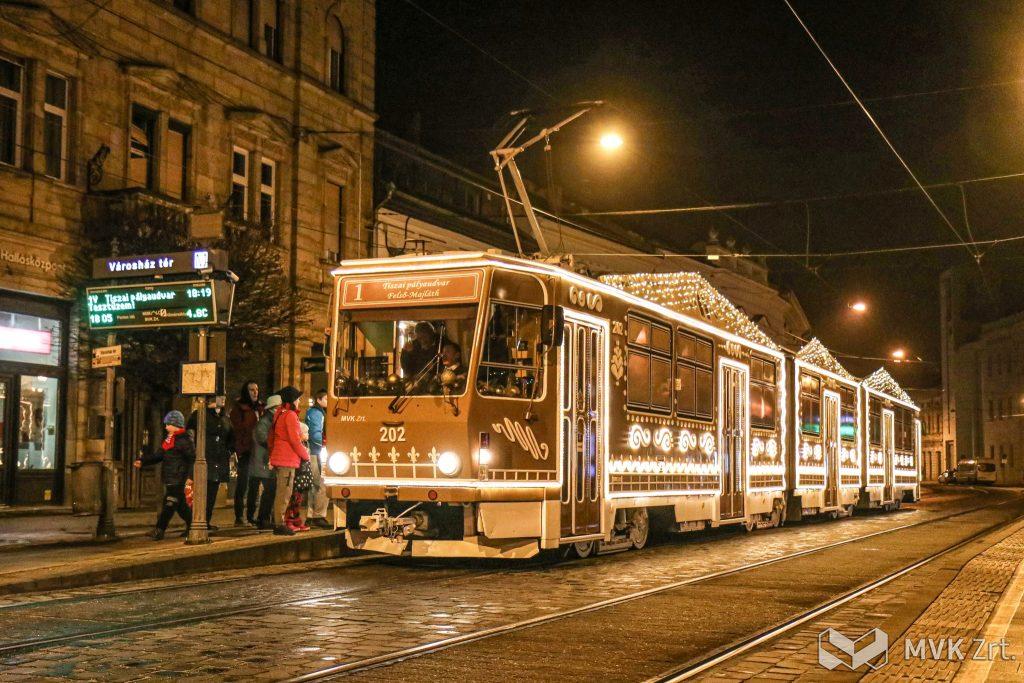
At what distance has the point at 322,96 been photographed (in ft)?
96.6

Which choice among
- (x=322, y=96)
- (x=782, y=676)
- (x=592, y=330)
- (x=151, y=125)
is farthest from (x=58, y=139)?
(x=782, y=676)

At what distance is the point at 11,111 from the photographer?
20953 mm

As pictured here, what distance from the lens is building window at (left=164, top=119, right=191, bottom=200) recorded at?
24672mm

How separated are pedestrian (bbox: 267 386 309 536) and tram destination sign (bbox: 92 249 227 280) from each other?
1.78 m

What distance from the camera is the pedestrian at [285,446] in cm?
1590

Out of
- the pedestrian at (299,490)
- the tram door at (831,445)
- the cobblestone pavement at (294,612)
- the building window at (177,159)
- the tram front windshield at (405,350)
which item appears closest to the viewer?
the cobblestone pavement at (294,612)

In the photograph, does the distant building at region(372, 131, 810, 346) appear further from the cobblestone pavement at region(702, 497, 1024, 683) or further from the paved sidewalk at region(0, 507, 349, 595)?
the cobblestone pavement at region(702, 497, 1024, 683)

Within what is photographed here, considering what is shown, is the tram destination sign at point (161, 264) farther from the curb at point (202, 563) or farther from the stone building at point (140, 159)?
the curb at point (202, 563)

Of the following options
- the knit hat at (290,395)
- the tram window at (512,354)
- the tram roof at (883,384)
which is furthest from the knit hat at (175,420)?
the tram roof at (883,384)

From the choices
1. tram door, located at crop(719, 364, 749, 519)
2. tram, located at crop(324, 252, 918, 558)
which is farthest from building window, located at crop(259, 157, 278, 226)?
tram, located at crop(324, 252, 918, 558)

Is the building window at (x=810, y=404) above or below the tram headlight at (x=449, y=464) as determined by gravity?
above

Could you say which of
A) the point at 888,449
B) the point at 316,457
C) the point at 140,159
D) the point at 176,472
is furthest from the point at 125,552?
the point at 888,449

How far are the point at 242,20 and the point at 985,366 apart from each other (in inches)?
3223

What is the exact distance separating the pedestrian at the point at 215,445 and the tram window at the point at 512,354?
5359 mm
